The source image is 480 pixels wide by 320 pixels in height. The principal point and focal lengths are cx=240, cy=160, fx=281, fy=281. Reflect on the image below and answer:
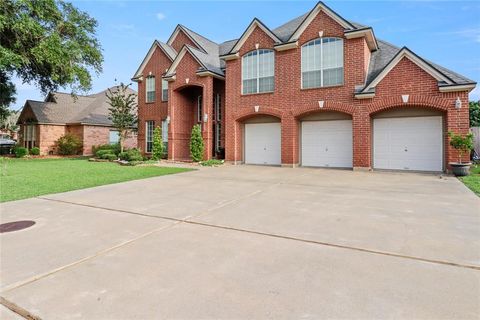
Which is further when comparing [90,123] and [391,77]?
[90,123]

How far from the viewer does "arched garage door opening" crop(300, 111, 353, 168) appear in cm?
1436

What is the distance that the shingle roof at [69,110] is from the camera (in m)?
27.1

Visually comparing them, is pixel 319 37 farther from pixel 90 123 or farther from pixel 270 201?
pixel 90 123

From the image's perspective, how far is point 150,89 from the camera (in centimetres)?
2267

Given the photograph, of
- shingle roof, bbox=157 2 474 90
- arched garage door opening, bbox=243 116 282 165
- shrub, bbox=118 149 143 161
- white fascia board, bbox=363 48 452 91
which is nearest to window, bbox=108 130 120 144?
shrub, bbox=118 149 143 161

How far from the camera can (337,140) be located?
14.7 meters

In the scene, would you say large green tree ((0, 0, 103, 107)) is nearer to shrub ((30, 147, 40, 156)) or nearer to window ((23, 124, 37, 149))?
window ((23, 124, 37, 149))

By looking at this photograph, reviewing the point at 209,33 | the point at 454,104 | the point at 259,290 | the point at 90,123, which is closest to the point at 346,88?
the point at 454,104

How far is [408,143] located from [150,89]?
60.8 feet

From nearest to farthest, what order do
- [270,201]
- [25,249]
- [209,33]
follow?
[25,249], [270,201], [209,33]

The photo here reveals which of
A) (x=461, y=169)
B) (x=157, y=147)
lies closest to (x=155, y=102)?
(x=157, y=147)

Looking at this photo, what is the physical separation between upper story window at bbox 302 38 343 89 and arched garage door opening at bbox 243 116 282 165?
298 cm

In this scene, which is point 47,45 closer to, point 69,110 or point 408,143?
point 69,110

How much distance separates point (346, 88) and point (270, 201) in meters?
9.48
